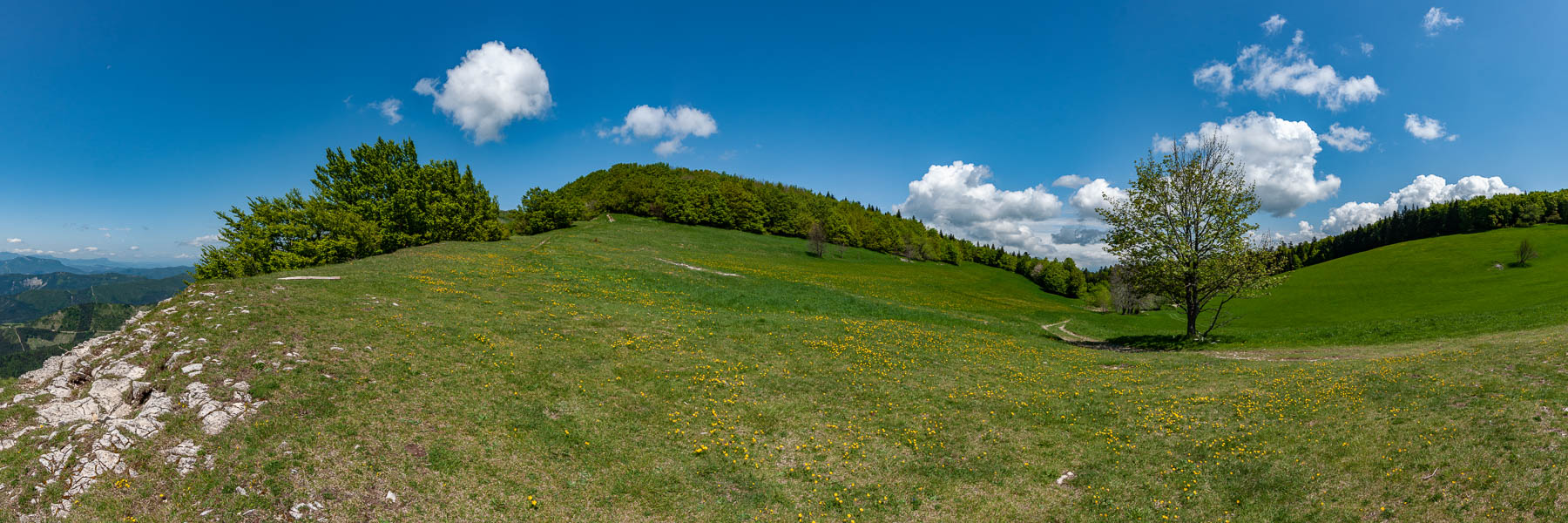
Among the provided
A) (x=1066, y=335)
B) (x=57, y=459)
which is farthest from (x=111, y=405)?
(x=1066, y=335)

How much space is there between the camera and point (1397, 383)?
17.8 m

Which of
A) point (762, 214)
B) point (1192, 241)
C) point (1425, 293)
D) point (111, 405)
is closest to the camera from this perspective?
point (111, 405)

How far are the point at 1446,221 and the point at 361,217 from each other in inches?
8292

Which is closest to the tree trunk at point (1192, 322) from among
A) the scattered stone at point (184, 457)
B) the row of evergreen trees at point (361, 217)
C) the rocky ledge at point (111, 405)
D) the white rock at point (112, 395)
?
the rocky ledge at point (111, 405)

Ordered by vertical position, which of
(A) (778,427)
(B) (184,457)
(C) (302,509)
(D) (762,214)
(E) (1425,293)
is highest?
(D) (762,214)

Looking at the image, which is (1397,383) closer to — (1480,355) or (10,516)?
(1480,355)

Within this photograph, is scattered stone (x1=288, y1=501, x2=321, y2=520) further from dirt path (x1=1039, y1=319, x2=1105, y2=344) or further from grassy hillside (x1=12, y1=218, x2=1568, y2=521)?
dirt path (x1=1039, y1=319, x2=1105, y2=344)

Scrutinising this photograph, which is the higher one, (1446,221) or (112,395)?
(1446,221)

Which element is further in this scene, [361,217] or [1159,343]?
[361,217]

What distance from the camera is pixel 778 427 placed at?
17.4 m

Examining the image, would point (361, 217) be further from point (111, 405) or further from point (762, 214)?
point (762, 214)

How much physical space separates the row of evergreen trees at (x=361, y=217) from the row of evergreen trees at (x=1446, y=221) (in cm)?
13797

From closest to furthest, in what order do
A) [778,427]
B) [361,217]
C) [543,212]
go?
[778,427]
[361,217]
[543,212]

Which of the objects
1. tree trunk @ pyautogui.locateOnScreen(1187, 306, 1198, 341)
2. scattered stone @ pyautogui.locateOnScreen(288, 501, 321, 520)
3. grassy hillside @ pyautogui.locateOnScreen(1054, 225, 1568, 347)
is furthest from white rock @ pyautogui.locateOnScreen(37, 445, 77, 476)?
tree trunk @ pyautogui.locateOnScreen(1187, 306, 1198, 341)
